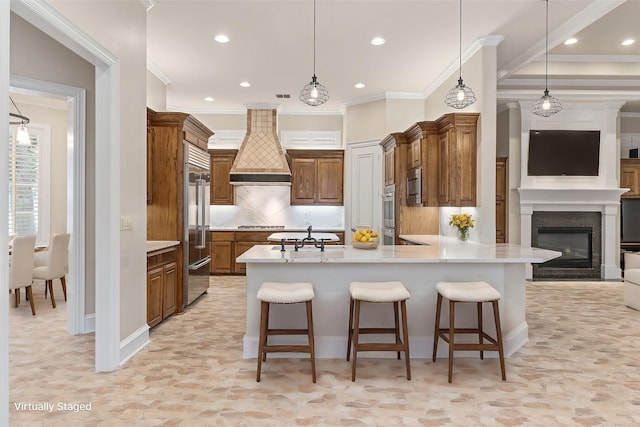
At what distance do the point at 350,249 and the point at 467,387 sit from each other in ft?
5.25

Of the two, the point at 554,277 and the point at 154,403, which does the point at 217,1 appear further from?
the point at 554,277

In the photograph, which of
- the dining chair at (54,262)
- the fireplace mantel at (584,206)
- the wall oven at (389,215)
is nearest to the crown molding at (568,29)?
the wall oven at (389,215)

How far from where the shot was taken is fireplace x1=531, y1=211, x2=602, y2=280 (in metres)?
7.40

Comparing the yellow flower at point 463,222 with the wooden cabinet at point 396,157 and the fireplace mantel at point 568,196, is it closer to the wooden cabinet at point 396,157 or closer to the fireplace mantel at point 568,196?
the wooden cabinet at point 396,157

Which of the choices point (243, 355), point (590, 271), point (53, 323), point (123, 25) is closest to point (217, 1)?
Answer: point (123, 25)

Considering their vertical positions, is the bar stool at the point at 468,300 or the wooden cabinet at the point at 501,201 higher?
the wooden cabinet at the point at 501,201

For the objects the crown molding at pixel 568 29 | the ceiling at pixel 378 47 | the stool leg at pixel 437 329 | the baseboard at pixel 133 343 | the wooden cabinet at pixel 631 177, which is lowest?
the baseboard at pixel 133 343

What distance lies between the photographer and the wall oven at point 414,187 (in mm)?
5367

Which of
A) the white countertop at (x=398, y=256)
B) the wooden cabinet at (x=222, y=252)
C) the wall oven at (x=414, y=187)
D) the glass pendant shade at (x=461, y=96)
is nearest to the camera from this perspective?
the white countertop at (x=398, y=256)

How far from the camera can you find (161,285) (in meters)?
4.55

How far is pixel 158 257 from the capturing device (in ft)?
14.5

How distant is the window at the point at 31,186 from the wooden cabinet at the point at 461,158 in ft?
21.8

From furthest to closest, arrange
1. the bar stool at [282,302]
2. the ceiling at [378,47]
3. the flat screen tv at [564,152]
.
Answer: the flat screen tv at [564,152]
the ceiling at [378,47]
the bar stool at [282,302]

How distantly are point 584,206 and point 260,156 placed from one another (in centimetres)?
595
